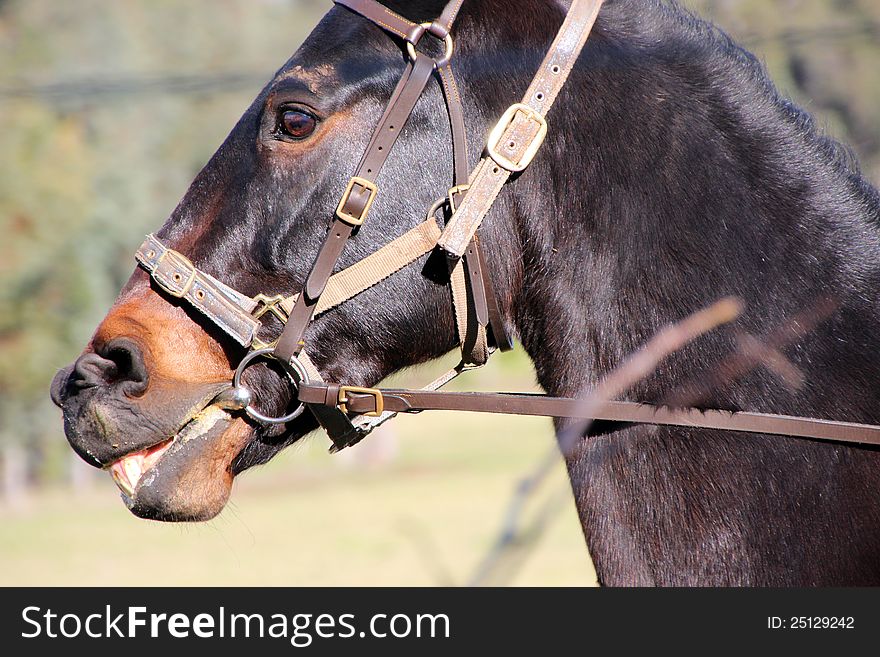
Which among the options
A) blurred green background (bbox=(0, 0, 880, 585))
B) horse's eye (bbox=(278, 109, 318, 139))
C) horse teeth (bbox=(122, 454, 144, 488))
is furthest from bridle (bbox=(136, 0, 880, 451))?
blurred green background (bbox=(0, 0, 880, 585))

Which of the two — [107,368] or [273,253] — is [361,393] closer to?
[273,253]

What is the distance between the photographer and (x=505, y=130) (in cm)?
247

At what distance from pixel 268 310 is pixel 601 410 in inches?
37.3

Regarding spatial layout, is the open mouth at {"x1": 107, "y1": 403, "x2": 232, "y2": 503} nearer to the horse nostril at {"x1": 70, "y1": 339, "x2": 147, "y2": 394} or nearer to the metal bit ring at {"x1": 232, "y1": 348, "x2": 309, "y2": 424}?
the metal bit ring at {"x1": 232, "y1": 348, "x2": 309, "y2": 424}

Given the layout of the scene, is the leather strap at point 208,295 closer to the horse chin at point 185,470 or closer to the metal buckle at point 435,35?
the horse chin at point 185,470

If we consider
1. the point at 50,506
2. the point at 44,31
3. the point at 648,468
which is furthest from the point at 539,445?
the point at 648,468

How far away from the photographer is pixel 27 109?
24578mm

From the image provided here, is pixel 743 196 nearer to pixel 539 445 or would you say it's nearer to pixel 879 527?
pixel 879 527

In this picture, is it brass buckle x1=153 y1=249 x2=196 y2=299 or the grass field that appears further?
the grass field

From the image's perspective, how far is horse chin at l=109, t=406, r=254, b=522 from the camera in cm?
259

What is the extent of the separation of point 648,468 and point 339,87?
1.32 meters

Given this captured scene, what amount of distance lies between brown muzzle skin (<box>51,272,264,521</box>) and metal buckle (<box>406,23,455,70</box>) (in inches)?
37.6

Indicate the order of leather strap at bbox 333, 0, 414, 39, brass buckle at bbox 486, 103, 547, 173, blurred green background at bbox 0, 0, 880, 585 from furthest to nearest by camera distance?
blurred green background at bbox 0, 0, 880, 585 → leather strap at bbox 333, 0, 414, 39 → brass buckle at bbox 486, 103, 547, 173

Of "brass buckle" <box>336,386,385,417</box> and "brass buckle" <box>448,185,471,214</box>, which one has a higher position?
"brass buckle" <box>448,185,471,214</box>
